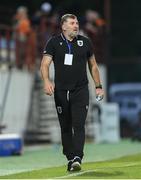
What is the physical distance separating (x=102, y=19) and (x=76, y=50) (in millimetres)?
16908

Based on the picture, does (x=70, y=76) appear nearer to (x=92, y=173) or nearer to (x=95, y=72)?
(x=95, y=72)

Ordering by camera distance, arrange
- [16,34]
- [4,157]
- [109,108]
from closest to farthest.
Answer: [4,157] → [16,34] → [109,108]

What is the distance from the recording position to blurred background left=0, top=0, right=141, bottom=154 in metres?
22.8

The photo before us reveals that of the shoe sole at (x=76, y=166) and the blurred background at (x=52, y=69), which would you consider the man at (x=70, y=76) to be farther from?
the blurred background at (x=52, y=69)

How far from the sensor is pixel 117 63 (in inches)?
1113

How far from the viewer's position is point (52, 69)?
2409 cm

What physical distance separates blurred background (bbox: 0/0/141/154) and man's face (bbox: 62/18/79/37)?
28.0 ft

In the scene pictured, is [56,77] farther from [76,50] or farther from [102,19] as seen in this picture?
[102,19]

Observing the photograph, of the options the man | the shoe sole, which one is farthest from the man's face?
the shoe sole

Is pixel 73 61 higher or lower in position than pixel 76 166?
higher

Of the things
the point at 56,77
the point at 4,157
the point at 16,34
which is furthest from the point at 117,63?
the point at 56,77

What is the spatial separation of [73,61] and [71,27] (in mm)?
469

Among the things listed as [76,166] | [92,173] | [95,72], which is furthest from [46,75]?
[92,173]

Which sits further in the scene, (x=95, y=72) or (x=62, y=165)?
(x=62, y=165)
